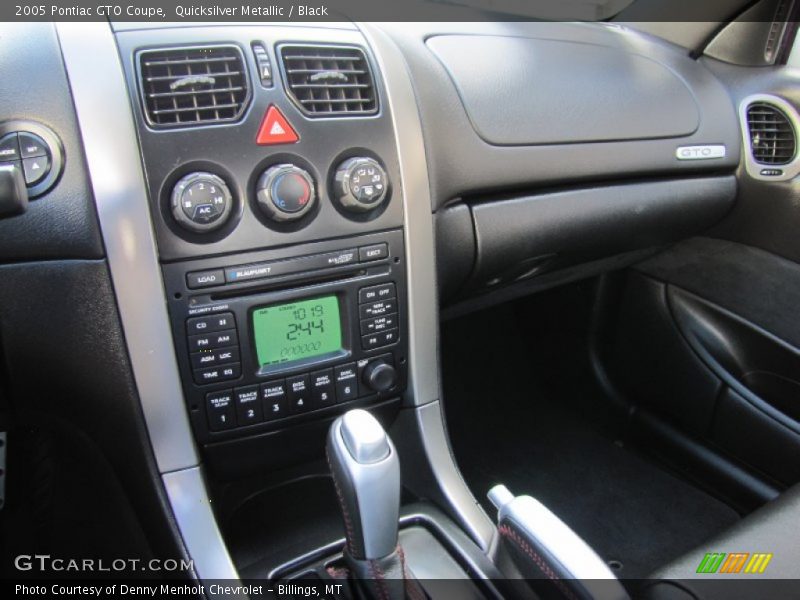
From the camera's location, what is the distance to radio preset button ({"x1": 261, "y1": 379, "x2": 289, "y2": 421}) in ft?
3.23

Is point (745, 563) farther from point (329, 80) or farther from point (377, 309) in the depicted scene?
Answer: point (329, 80)

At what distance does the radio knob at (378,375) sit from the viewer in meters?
1.05

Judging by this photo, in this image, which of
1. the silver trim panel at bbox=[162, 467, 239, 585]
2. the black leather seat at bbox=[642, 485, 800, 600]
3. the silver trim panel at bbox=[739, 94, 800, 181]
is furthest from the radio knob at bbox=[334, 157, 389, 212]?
the silver trim panel at bbox=[739, 94, 800, 181]

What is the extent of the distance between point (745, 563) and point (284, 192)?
76cm

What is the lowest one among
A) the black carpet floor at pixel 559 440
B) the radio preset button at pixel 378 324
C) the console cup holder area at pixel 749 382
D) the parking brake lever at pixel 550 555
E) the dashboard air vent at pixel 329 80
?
the black carpet floor at pixel 559 440

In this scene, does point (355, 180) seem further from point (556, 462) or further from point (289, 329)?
point (556, 462)

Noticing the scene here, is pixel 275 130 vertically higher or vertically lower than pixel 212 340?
higher

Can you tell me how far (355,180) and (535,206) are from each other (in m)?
0.44

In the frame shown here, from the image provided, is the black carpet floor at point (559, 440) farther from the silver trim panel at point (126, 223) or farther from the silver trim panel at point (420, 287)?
the silver trim panel at point (126, 223)

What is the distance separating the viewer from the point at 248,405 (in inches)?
38.6

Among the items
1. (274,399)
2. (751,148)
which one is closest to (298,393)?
(274,399)

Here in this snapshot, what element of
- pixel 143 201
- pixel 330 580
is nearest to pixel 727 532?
pixel 330 580

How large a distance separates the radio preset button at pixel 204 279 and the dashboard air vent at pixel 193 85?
187 mm

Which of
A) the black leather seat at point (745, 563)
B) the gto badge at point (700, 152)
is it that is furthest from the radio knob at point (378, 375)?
the gto badge at point (700, 152)
